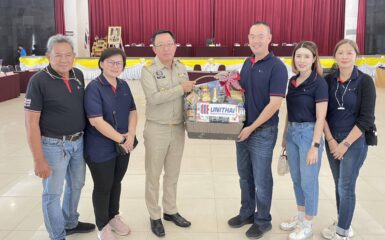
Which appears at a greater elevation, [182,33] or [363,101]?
[182,33]

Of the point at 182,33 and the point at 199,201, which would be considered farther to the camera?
the point at 182,33

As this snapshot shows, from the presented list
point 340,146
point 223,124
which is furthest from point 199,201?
point 340,146

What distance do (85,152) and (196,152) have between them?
2545 mm

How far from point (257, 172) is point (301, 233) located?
1.69ft

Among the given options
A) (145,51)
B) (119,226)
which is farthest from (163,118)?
(145,51)

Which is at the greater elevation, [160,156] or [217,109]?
[217,109]

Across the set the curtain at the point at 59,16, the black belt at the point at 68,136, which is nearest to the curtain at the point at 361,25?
the curtain at the point at 59,16

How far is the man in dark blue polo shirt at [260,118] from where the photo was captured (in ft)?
8.02

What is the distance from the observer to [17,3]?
13016 millimetres

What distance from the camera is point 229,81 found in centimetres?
247

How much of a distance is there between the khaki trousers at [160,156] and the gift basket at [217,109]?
0.80 feet

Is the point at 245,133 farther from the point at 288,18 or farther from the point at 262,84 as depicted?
the point at 288,18

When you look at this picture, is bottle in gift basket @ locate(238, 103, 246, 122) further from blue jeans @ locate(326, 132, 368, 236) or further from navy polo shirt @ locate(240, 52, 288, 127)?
blue jeans @ locate(326, 132, 368, 236)

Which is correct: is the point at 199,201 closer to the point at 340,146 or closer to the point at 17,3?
the point at 340,146
